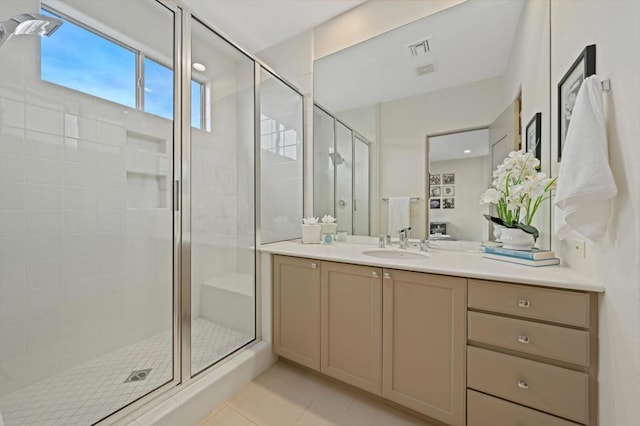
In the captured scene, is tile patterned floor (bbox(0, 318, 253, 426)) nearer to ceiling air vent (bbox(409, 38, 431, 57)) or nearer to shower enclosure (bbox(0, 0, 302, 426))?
shower enclosure (bbox(0, 0, 302, 426))

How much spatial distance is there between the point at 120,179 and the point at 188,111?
3.20ft

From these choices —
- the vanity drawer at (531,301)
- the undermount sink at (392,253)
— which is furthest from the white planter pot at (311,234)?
the vanity drawer at (531,301)

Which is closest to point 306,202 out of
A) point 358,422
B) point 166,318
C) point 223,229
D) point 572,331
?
point 223,229

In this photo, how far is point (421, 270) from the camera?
128 centimetres

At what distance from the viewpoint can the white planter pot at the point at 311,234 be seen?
2146 mm

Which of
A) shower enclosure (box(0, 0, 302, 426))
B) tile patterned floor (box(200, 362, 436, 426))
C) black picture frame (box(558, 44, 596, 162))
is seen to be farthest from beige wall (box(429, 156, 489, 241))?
shower enclosure (box(0, 0, 302, 426))

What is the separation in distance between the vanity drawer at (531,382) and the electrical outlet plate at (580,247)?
18.3 inches

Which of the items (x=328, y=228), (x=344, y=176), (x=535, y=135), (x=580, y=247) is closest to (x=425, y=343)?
(x=580, y=247)

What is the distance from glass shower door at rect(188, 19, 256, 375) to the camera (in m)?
1.83

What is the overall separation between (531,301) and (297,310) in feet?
4.23

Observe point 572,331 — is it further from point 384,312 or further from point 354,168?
point 354,168

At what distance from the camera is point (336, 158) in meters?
2.34

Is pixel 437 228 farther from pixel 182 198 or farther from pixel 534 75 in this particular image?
pixel 182 198

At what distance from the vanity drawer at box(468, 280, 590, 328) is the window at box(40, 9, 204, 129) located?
6.26 feet
